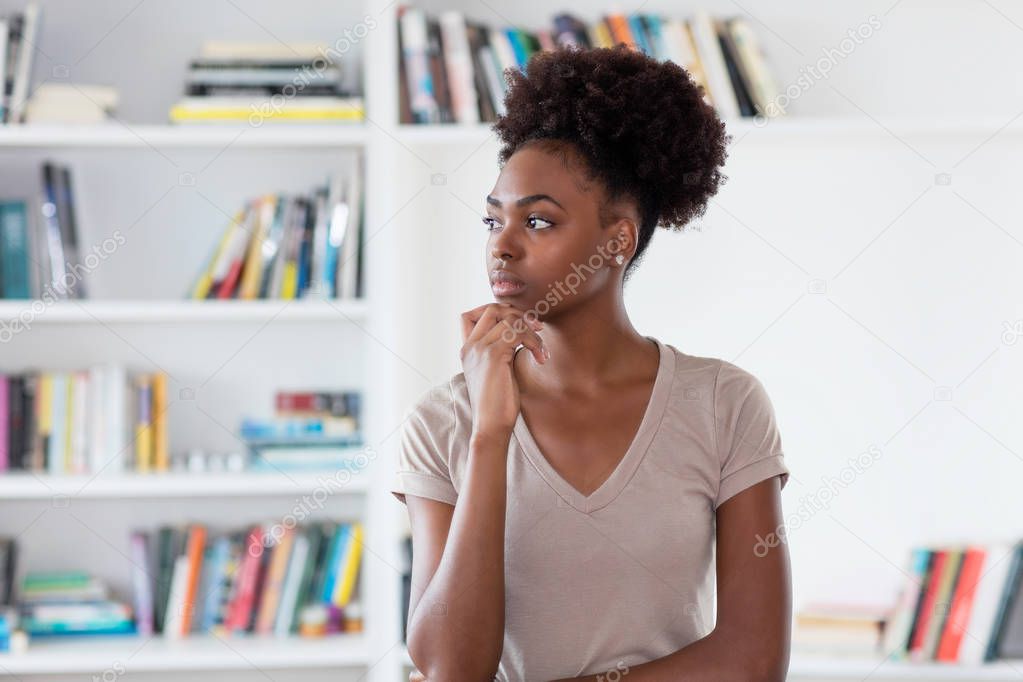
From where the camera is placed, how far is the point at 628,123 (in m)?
1.36

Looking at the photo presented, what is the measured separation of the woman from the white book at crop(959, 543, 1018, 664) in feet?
A: 4.66

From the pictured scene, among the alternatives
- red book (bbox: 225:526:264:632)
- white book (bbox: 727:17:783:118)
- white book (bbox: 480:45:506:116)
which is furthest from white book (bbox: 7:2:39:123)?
white book (bbox: 727:17:783:118)

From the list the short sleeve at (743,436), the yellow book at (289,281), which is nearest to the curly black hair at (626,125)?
the short sleeve at (743,436)

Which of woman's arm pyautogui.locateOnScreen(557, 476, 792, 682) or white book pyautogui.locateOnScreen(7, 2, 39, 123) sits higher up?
white book pyautogui.locateOnScreen(7, 2, 39, 123)

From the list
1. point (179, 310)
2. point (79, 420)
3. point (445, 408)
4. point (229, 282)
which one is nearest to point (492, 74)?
point (229, 282)

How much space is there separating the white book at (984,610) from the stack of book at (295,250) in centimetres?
161

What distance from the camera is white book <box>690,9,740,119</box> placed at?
8.38 ft

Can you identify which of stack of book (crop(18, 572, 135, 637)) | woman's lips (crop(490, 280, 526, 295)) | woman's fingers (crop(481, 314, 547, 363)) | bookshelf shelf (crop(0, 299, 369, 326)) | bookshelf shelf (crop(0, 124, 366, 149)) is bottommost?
stack of book (crop(18, 572, 135, 637))

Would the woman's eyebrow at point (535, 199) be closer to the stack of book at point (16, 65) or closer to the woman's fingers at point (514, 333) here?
the woman's fingers at point (514, 333)

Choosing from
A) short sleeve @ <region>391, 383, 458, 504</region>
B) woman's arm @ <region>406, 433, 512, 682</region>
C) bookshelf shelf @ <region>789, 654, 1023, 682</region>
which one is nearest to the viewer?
woman's arm @ <region>406, 433, 512, 682</region>

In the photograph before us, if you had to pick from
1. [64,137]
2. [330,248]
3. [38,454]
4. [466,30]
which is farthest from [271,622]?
[466,30]

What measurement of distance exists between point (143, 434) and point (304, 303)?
1.72ft

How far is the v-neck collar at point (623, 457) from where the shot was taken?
4.15ft

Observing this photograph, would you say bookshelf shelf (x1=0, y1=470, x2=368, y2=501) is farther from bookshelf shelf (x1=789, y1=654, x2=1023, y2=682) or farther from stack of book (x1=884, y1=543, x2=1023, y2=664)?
stack of book (x1=884, y1=543, x2=1023, y2=664)
